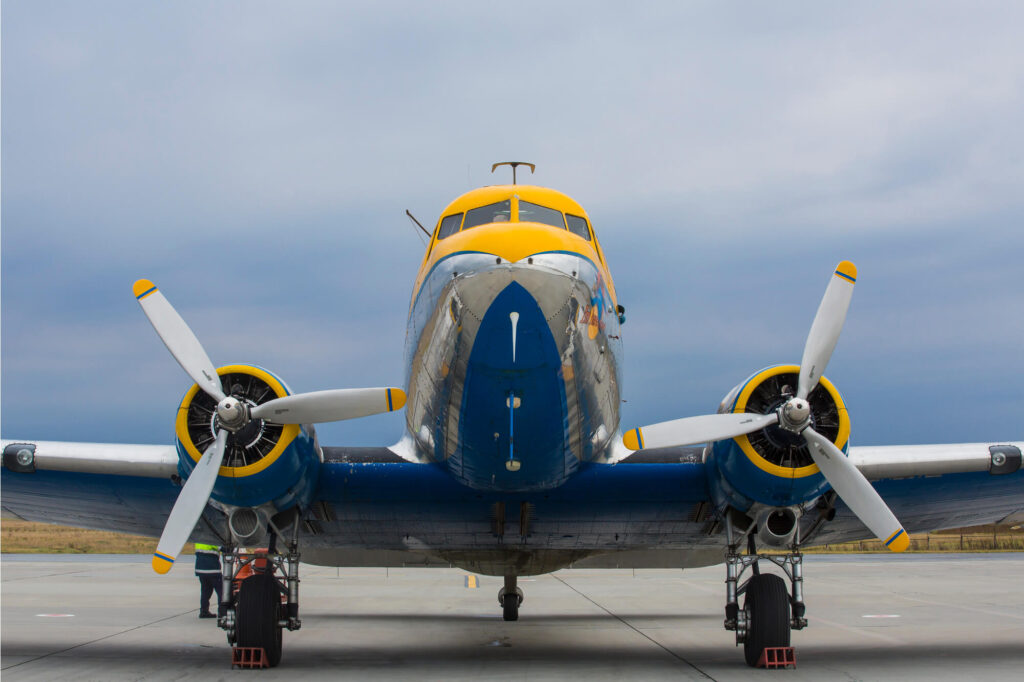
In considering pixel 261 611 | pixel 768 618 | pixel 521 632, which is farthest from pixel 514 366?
pixel 521 632

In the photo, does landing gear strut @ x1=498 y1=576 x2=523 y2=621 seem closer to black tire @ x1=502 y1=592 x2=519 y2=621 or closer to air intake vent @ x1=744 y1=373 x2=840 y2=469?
black tire @ x1=502 y1=592 x2=519 y2=621

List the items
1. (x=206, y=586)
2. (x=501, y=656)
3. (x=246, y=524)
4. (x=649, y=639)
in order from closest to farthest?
(x=246, y=524)
(x=501, y=656)
(x=649, y=639)
(x=206, y=586)

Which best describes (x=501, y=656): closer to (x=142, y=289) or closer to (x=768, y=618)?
(x=768, y=618)

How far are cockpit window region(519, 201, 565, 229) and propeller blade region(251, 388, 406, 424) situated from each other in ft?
7.51

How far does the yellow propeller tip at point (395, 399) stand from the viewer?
9648 millimetres

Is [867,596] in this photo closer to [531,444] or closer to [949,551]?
[531,444]

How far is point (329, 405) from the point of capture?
394 inches

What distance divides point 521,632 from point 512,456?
7164mm

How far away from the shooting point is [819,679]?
9.57m

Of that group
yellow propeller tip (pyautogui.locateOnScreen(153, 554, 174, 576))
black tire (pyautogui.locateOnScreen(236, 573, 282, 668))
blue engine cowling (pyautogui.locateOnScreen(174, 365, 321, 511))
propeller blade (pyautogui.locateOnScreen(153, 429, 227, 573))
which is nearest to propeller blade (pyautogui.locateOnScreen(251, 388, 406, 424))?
blue engine cowling (pyautogui.locateOnScreen(174, 365, 321, 511))

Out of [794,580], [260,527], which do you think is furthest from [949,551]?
[260,527]

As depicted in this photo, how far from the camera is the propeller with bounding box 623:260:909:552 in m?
9.66

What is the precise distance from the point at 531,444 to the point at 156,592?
19576 mm

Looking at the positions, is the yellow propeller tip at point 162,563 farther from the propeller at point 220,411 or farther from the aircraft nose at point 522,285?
the aircraft nose at point 522,285
